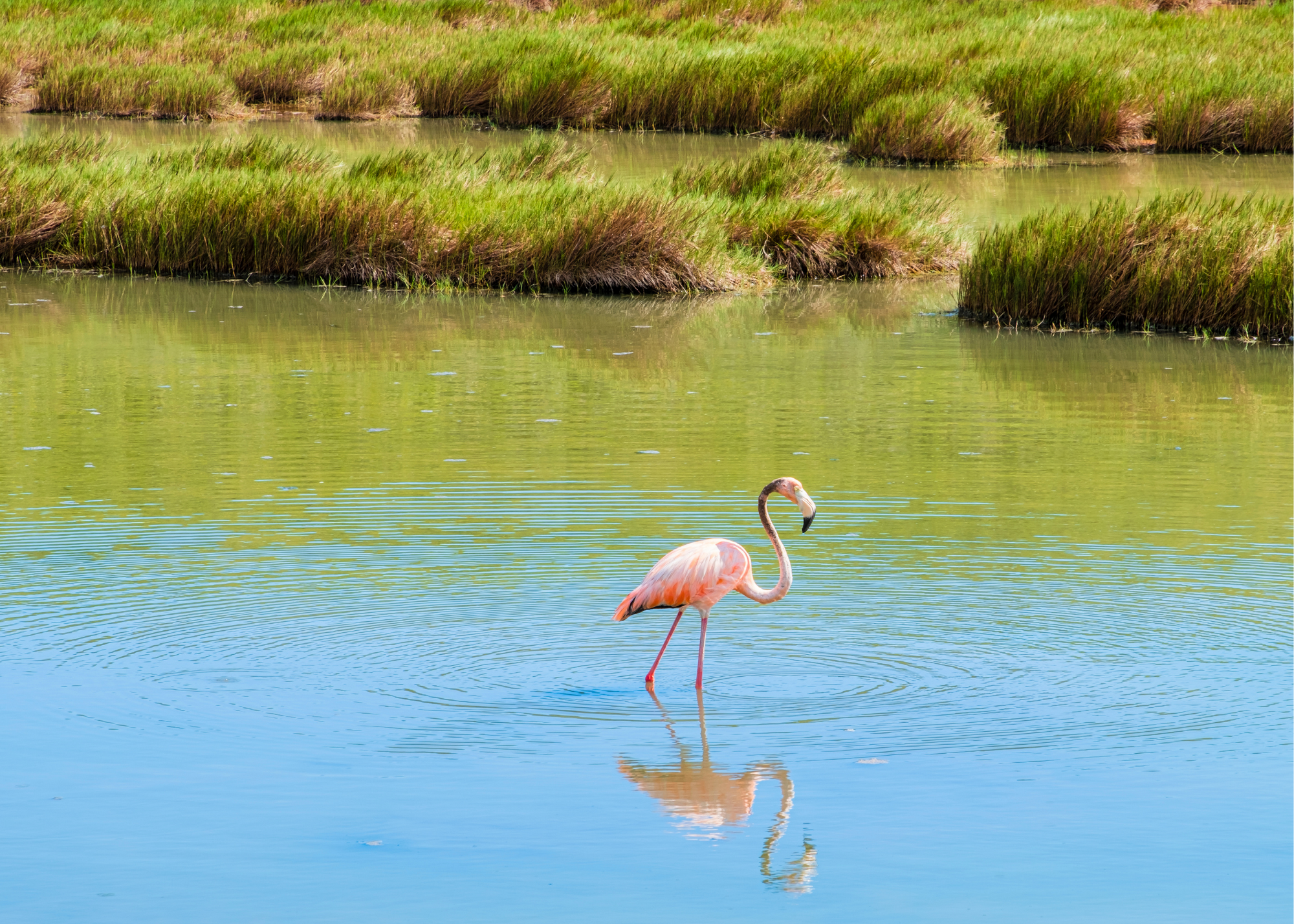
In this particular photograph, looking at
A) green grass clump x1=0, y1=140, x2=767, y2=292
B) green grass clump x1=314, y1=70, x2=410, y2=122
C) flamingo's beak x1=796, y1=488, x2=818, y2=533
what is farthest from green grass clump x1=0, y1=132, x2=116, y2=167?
flamingo's beak x1=796, y1=488, x2=818, y2=533

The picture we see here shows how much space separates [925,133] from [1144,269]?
392 inches

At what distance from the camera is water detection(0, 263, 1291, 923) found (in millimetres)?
4223

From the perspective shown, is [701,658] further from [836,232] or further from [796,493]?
[836,232]

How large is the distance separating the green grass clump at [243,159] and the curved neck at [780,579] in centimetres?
1153

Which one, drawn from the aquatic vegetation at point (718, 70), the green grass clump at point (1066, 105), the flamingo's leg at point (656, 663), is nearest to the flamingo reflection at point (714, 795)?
the flamingo's leg at point (656, 663)

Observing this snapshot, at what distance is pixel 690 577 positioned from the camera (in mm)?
5621

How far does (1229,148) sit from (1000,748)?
21.7m

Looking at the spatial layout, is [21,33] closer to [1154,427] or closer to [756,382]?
[756,382]

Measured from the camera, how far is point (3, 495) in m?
7.92

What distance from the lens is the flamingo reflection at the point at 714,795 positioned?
4.36 m

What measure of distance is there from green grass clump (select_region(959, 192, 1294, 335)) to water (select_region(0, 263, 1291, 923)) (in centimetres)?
172

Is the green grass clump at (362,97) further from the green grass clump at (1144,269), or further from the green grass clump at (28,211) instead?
the green grass clump at (1144,269)

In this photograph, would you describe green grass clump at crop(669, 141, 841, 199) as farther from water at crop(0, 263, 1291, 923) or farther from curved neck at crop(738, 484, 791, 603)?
curved neck at crop(738, 484, 791, 603)

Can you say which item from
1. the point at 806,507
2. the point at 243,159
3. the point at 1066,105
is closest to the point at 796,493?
the point at 806,507
